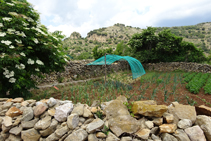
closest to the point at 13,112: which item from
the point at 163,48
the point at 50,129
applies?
the point at 50,129

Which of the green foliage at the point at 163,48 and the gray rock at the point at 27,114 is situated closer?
the gray rock at the point at 27,114

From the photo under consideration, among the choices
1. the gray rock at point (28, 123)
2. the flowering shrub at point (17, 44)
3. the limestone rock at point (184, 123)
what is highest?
the flowering shrub at point (17, 44)

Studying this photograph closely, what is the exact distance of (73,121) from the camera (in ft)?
8.11

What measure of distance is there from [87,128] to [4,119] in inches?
86.2

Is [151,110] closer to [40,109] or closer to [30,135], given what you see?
[40,109]

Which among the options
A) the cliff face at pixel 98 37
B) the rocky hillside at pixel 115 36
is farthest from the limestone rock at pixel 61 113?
the cliff face at pixel 98 37

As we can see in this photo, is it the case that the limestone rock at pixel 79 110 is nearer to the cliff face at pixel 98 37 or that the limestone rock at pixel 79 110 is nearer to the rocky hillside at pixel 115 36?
the rocky hillside at pixel 115 36

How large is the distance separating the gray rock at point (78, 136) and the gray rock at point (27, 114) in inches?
47.9

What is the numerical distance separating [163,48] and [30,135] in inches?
613

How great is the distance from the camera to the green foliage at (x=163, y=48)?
13.4m

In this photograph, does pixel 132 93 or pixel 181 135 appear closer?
pixel 181 135

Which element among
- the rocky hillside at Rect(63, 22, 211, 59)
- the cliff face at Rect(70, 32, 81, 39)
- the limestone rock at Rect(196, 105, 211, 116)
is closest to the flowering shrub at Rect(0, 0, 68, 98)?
the limestone rock at Rect(196, 105, 211, 116)

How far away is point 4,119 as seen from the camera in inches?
107

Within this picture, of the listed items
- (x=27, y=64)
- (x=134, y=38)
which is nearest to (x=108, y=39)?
(x=134, y=38)
